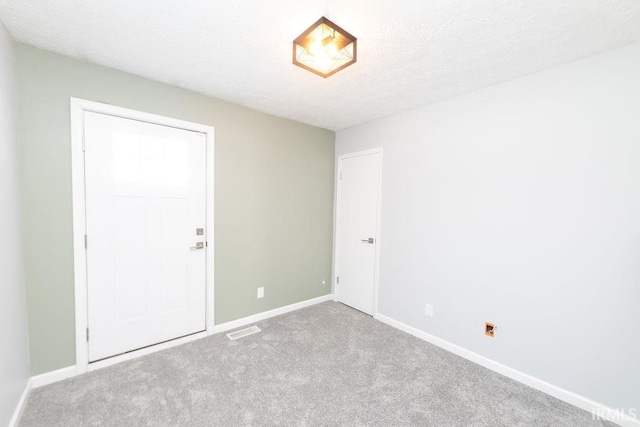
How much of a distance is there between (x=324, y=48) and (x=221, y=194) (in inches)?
68.7

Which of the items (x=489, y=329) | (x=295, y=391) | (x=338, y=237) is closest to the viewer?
(x=295, y=391)

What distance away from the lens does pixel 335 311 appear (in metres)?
3.36

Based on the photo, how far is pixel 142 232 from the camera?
227 cm

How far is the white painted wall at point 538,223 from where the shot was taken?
65.7 inches

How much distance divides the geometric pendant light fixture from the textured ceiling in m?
0.06

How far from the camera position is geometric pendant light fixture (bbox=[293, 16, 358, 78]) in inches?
59.6

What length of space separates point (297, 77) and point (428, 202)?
5.74 feet

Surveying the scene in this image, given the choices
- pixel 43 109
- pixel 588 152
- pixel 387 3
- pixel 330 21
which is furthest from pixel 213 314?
pixel 588 152

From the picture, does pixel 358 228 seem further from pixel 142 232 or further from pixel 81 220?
pixel 81 220

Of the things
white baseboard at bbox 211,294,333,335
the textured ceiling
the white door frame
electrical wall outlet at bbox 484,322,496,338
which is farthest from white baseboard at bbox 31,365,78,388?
electrical wall outlet at bbox 484,322,496,338

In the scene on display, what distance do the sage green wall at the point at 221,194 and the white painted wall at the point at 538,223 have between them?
128 centimetres

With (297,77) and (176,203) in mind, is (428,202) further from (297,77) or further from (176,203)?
(176,203)

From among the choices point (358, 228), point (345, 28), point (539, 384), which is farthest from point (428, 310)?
point (345, 28)

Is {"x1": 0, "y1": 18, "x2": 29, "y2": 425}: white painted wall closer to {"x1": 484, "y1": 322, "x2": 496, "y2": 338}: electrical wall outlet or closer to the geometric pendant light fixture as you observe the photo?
the geometric pendant light fixture
